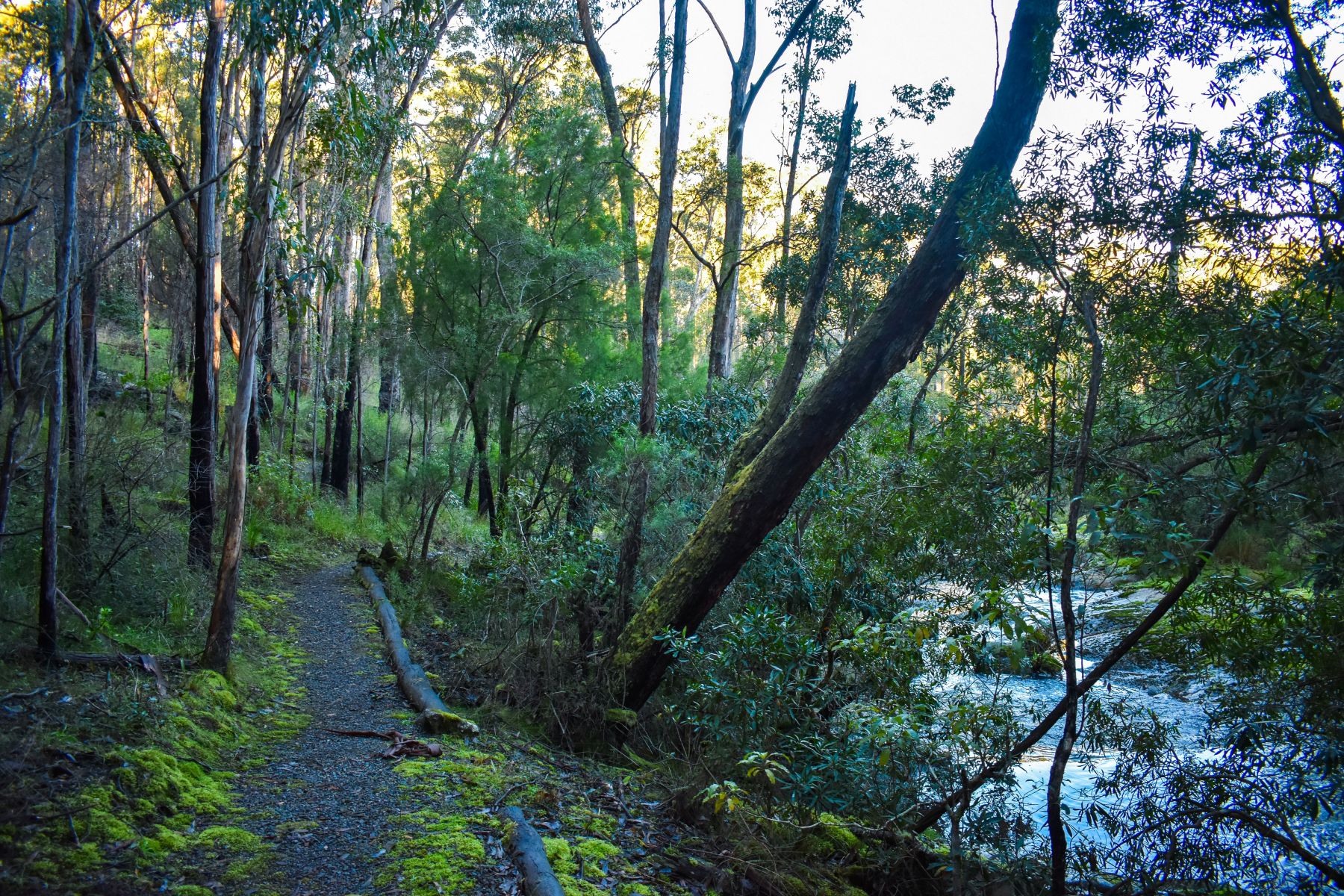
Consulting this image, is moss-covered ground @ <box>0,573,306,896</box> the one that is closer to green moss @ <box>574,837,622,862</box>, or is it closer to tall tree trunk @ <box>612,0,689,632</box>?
green moss @ <box>574,837,622,862</box>

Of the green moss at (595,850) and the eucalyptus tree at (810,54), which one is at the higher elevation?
the eucalyptus tree at (810,54)

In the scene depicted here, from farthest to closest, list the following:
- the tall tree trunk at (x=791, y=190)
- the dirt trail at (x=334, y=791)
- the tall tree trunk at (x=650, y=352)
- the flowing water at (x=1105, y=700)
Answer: the tall tree trunk at (x=791, y=190), the tall tree trunk at (x=650, y=352), the flowing water at (x=1105, y=700), the dirt trail at (x=334, y=791)

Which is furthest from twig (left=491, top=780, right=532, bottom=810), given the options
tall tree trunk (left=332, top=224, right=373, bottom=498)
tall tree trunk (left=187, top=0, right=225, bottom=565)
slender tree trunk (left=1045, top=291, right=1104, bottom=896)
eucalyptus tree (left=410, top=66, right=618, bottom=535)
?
tall tree trunk (left=332, top=224, right=373, bottom=498)

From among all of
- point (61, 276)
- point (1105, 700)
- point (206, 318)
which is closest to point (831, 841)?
point (1105, 700)

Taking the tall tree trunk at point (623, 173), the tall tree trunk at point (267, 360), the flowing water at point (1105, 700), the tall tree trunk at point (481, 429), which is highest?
the tall tree trunk at point (623, 173)

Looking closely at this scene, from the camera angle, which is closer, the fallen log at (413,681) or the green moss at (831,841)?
the green moss at (831,841)

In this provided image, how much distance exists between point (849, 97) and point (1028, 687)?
8305 millimetres

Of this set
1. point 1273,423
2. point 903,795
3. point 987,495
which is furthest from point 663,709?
point 1273,423

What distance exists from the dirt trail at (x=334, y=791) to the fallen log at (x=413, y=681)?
15 centimetres

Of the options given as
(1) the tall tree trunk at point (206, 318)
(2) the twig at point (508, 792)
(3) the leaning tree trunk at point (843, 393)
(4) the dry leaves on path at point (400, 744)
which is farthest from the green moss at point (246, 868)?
(1) the tall tree trunk at point (206, 318)

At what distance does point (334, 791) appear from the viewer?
16.4 ft

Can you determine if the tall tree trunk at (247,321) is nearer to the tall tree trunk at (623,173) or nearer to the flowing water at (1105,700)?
the flowing water at (1105,700)

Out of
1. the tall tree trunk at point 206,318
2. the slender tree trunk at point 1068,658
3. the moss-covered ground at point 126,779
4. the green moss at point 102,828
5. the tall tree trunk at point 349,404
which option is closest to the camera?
the moss-covered ground at point 126,779

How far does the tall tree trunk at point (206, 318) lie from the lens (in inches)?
276
